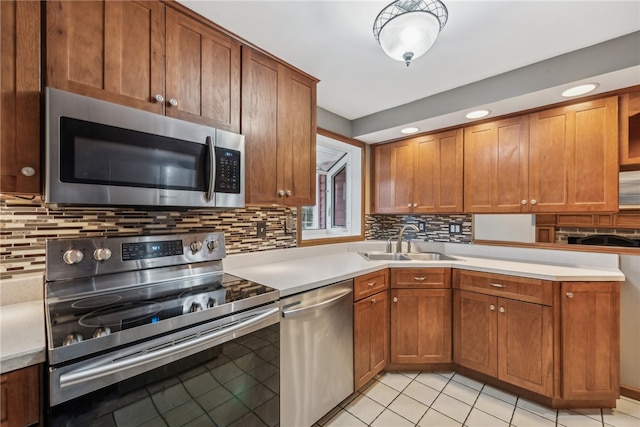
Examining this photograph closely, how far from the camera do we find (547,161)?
213 cm

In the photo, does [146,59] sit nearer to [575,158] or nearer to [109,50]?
[109,50]

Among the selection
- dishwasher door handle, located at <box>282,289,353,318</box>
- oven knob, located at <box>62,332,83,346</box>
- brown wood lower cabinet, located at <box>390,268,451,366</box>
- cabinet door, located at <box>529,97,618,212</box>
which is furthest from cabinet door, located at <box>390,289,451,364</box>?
oven knob, located at <box>62,332,83,346</box>

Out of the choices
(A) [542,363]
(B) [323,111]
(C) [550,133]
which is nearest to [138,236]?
(B) [323,111]

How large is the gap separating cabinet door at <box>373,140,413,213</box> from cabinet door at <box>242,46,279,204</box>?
5.26 feet

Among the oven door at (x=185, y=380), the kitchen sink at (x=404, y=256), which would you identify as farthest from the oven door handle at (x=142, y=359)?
the kitchen sink at (x=404, y=256)

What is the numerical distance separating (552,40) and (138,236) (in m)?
2.58

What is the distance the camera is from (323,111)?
2.64m

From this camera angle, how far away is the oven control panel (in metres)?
1.21

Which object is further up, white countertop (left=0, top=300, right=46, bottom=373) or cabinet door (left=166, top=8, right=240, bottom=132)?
cabinet door (left=166, top=8, right=240, bottom=132)

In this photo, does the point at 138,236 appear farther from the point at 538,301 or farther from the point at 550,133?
the point at 550,133

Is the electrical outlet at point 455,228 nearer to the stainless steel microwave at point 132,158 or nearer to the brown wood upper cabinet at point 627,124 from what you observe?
the brown wood upper cabinet at point 627,124

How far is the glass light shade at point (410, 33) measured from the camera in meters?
1.25

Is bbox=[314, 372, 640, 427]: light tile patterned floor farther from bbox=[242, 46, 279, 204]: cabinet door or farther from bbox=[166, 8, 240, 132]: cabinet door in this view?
bbox=[166, 8, 240, 132]: cabinet door

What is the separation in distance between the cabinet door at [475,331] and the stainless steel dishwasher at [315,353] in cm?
95
